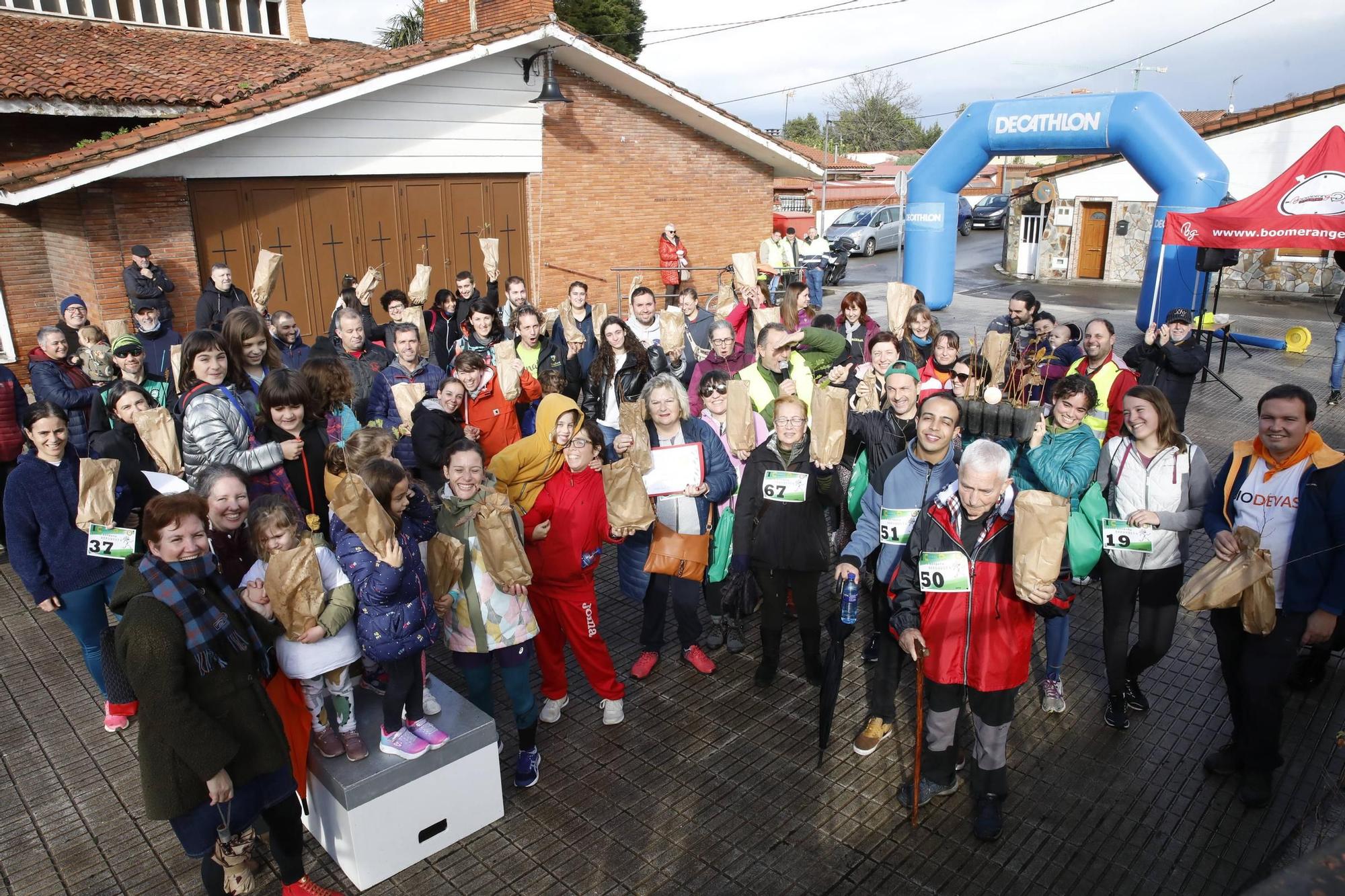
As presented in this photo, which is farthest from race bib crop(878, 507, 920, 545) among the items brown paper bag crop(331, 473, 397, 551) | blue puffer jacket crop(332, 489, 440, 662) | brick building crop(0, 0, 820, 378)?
brick building crop(0, 0, 820, 378)

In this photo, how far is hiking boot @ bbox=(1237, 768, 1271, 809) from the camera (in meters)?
4.16

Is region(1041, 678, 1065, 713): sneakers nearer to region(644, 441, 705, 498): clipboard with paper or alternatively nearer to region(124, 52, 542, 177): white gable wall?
region(644, 441, 705, 498): clipboard with paper

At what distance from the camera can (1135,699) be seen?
500 centimetres

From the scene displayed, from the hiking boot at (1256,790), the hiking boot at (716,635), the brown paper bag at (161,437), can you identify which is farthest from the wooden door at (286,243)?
the hiking boot at (1256,790)

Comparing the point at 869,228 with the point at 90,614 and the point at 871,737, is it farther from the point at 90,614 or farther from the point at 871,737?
the point at 90,614

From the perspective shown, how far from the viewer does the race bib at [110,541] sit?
4.38 m

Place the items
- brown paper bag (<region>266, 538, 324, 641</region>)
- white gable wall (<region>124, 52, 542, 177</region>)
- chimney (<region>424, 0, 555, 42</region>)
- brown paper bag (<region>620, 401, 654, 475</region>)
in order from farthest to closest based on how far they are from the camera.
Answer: chimney (<region>424, 0, 555, 42</region>) < white gable wall (<region>124, 52, 542, 177</region>) < brown paper bag (<region>620, 401, 654, 475</region>) < brown paper bag (<region>266, 538, 324, 641</region>)

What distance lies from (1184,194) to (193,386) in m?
16.5

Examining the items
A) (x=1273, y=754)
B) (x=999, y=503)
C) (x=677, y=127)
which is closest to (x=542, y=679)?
(x=999, y=503)

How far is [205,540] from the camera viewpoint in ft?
10.8

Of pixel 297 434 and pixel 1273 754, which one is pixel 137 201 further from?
pixel 1273 754

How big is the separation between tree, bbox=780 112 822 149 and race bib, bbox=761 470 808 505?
2817 inches

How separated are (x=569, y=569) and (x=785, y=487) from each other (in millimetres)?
1264

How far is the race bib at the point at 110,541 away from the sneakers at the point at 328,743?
1.56 m
